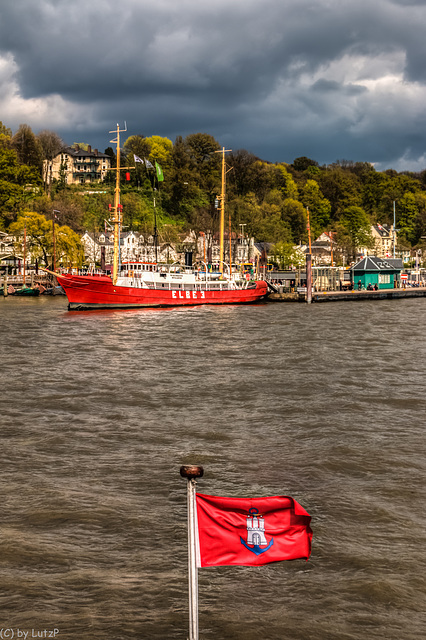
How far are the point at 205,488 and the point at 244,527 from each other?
6254 mm

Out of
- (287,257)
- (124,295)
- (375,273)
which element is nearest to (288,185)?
(287,257)

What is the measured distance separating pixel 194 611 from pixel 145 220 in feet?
440

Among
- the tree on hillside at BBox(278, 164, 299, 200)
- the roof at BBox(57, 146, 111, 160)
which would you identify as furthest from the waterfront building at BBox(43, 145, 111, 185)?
the tree on hillside at BBox(278, 164, 299, 200)

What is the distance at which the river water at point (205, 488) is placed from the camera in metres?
8.12

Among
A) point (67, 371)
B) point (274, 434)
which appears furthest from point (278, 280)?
point (274, 434)

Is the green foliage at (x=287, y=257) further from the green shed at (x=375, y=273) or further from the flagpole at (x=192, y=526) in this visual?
the flagpole at (x=192, y=526)

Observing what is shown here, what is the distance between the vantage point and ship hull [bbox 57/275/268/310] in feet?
196

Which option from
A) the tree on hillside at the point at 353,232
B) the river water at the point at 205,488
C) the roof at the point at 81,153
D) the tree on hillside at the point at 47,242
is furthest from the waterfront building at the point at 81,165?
the river water at the point at 205,488

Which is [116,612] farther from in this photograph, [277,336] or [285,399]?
[277,336]

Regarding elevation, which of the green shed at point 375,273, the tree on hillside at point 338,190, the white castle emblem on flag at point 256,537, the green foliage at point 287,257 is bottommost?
the white castle emblem on flag at point 256,537

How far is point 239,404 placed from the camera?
797 inches

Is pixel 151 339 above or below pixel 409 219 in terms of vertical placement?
below

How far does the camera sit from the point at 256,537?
6.14m

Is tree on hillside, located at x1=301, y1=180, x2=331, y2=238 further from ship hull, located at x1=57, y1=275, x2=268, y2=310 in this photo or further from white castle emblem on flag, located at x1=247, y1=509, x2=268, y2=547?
white castle emblem on flag, located at x1=247, y1=509, x2=268, y2=547
